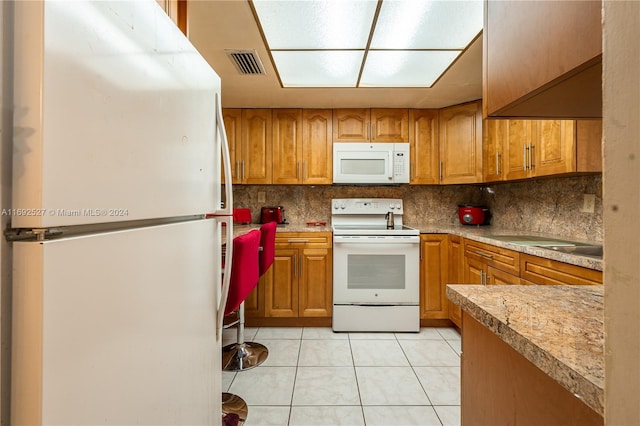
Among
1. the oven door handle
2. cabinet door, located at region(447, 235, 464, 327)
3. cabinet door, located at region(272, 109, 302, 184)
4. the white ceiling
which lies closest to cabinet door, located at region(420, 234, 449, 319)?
cabinet door, located at region(447, 235, 464, 327)

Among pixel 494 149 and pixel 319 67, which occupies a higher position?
pixel 319 67

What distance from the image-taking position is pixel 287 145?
3.29 meters

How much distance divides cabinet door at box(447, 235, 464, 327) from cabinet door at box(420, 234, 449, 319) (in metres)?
0.04

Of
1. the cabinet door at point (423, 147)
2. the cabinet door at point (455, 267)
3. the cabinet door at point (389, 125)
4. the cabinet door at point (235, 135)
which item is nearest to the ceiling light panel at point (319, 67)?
the cabinet door at point (389, 125)

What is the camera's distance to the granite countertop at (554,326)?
432 millimetres

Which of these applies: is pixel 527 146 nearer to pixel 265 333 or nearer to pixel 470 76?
pixel 470 76

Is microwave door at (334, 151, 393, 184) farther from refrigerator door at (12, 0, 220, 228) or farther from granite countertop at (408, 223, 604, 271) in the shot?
refrigerator door at (12, 0, 220, 228)

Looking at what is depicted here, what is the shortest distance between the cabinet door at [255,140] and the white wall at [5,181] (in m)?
2.81

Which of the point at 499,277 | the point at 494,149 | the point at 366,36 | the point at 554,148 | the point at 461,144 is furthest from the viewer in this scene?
the point at 461,144

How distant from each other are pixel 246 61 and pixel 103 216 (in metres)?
1.96

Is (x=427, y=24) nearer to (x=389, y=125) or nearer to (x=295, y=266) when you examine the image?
(x=389, y=125)

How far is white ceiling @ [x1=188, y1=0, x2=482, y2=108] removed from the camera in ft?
5.81

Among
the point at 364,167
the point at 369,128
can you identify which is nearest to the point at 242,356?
the point at 364,167

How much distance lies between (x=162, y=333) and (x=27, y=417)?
0.34 m
